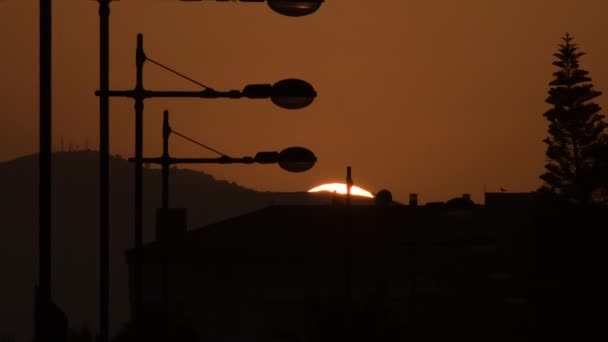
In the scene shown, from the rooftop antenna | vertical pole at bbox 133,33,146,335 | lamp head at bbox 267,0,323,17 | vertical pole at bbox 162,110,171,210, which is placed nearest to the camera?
lamp head at bbox 267,0,323,17

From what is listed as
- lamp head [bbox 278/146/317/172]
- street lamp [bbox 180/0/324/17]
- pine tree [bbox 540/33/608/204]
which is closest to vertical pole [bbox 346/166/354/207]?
lamp head [bbox 278/146/317/172]

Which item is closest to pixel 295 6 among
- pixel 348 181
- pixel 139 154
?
pixel 139 154

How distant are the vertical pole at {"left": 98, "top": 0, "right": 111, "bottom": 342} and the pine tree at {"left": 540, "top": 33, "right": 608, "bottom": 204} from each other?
72946mm

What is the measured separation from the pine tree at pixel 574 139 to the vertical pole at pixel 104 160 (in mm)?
72946

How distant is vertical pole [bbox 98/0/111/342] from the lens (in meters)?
19.8

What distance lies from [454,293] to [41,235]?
2318 inches

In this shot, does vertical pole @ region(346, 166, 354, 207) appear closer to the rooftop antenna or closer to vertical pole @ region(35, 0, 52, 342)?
the rooftop antenna

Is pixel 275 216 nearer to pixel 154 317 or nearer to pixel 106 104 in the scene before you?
pixel 154 317

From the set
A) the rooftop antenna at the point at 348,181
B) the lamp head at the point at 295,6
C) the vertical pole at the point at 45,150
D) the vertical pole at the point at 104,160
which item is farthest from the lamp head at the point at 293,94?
the rooftop antenna at the point at 348,181

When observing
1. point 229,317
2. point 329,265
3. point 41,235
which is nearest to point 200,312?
point 229,317

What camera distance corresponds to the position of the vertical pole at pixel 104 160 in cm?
1975

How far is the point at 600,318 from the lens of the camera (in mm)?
81500

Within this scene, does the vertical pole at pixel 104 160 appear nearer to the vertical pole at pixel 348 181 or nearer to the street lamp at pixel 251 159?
the street lamp at pixel 251 159

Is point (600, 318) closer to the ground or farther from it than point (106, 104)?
closer to the ground
